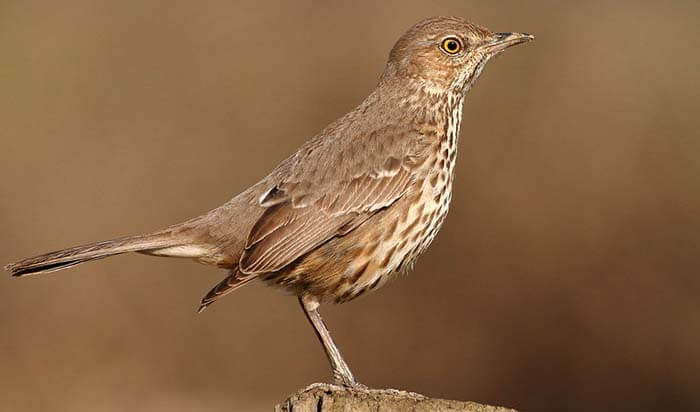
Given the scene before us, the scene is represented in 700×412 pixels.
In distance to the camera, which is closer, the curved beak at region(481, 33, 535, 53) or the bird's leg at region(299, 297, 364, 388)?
→ the bird's leg at region(299, 297, 364, 388)

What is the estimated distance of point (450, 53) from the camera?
8258mm

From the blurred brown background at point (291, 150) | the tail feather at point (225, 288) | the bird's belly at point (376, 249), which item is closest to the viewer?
the tail feather at point (225, 288)

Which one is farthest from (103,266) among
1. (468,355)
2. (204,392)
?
(468,355)

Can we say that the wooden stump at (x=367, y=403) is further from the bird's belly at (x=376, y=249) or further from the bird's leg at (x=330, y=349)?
the bird's belly at (x=376, y=249)

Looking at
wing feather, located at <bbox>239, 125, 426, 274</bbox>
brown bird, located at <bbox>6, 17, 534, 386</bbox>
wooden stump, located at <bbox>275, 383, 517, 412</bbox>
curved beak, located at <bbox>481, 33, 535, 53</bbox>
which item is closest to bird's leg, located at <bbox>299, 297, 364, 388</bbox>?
brown bird, located at <bbox>6, 17, 534, 386</bbox>

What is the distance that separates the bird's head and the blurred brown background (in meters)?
4.85

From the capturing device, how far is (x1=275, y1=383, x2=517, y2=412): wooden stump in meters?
5.74

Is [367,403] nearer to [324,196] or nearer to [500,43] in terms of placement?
[324,196]

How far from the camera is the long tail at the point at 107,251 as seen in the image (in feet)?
23.7

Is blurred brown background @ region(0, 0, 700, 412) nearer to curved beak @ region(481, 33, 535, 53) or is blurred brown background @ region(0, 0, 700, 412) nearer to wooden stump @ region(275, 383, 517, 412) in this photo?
curved beak @ region(481, 33, 535, 53)

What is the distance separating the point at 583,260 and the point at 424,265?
176cm

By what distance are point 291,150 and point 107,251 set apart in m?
6.47

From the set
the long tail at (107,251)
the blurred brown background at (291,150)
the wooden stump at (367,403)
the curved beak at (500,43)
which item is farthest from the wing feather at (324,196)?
the blurred brown background at (291,150)

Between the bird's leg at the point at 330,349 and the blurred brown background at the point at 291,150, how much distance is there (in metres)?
4.77
